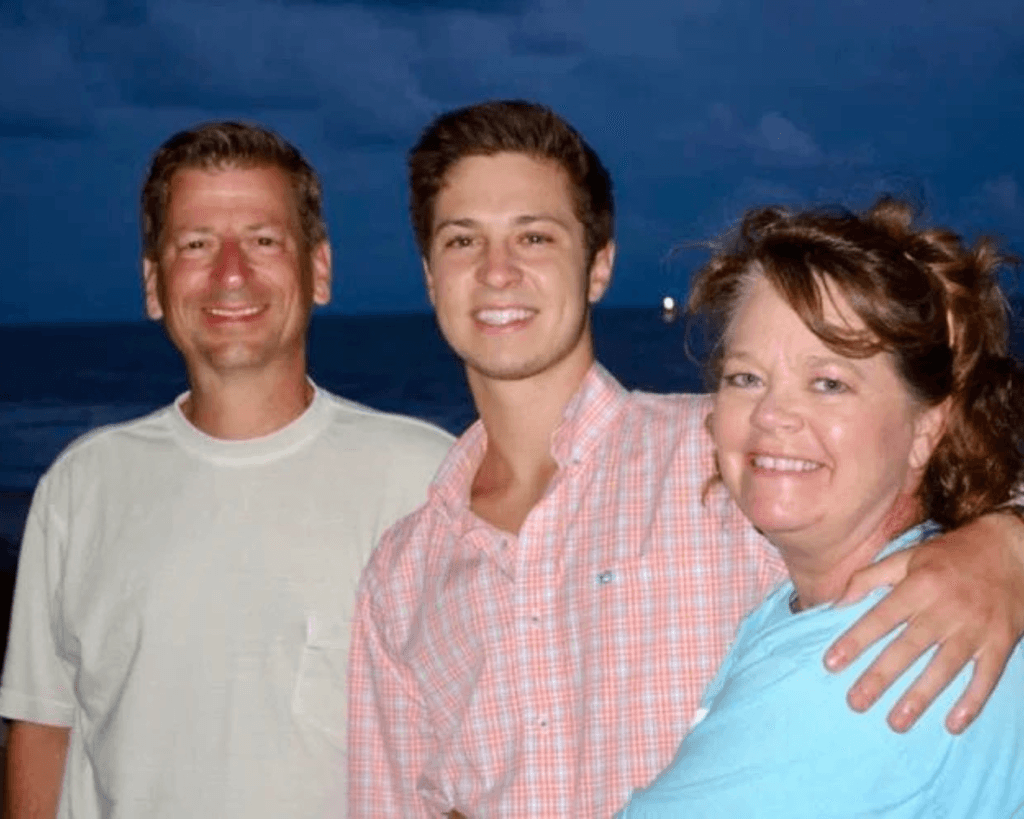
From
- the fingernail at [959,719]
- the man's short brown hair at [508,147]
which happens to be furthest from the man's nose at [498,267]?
the fingernail at [959,719]

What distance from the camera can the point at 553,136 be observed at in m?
4.00

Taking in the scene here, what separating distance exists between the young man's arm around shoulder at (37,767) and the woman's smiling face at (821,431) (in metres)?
2.34

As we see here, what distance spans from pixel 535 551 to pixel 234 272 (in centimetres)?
114

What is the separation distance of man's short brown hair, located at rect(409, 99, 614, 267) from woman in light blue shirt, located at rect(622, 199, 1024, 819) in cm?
126

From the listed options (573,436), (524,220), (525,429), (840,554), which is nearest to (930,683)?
(840,554)

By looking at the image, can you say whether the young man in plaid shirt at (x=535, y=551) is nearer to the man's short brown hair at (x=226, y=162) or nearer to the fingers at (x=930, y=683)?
the man's short brown hair at (x=226, y=162)

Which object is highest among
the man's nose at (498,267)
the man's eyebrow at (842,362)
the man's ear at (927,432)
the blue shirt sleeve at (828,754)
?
the man's nose at (498,267)

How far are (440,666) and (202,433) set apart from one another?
3.07 feet

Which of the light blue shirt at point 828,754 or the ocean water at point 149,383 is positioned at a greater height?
the ocean water at point 149,383

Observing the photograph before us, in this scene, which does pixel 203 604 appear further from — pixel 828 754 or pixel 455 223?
pixel 828 754

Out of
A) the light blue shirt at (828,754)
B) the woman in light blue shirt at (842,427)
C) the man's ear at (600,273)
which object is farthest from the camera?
the man's ear at (600,273)

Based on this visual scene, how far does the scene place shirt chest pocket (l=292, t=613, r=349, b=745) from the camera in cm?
373

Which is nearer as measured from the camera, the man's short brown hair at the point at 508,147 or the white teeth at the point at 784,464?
the white teeth at the point at 784,464

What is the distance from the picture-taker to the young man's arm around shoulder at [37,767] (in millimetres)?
4090
